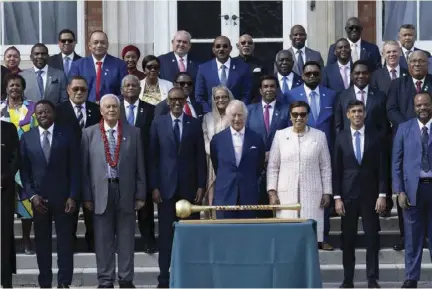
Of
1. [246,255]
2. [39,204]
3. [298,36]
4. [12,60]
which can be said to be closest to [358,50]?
[298,36]

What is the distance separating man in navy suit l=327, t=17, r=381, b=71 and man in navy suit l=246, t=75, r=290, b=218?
150cm

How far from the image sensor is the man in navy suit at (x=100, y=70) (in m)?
18.0

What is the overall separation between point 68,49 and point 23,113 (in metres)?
1.73

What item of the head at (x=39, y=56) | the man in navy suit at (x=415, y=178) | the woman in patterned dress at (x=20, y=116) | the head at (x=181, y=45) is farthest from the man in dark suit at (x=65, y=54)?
the man in navy suit at (x=415, y=178)

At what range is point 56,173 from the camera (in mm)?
16391

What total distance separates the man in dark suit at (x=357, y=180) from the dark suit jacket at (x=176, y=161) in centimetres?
147

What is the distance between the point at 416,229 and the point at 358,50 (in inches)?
124

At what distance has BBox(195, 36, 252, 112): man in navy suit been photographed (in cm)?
1786

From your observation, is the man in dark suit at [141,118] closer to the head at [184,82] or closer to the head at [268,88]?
the head at [184,82]

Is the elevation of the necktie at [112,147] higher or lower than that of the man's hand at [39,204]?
higher

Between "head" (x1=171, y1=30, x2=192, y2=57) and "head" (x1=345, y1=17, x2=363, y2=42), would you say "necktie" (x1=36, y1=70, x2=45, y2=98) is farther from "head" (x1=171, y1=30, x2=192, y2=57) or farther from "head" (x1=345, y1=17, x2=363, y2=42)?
"head" (x1=345, y1=17, x2=363, y2=42)

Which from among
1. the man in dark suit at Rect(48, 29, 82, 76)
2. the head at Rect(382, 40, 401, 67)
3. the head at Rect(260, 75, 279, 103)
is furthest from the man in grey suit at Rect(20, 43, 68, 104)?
the head at Rect(382, 40, 401, 67)

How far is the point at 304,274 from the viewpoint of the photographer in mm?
13508

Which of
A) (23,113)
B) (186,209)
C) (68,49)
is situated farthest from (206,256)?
(68,49)
